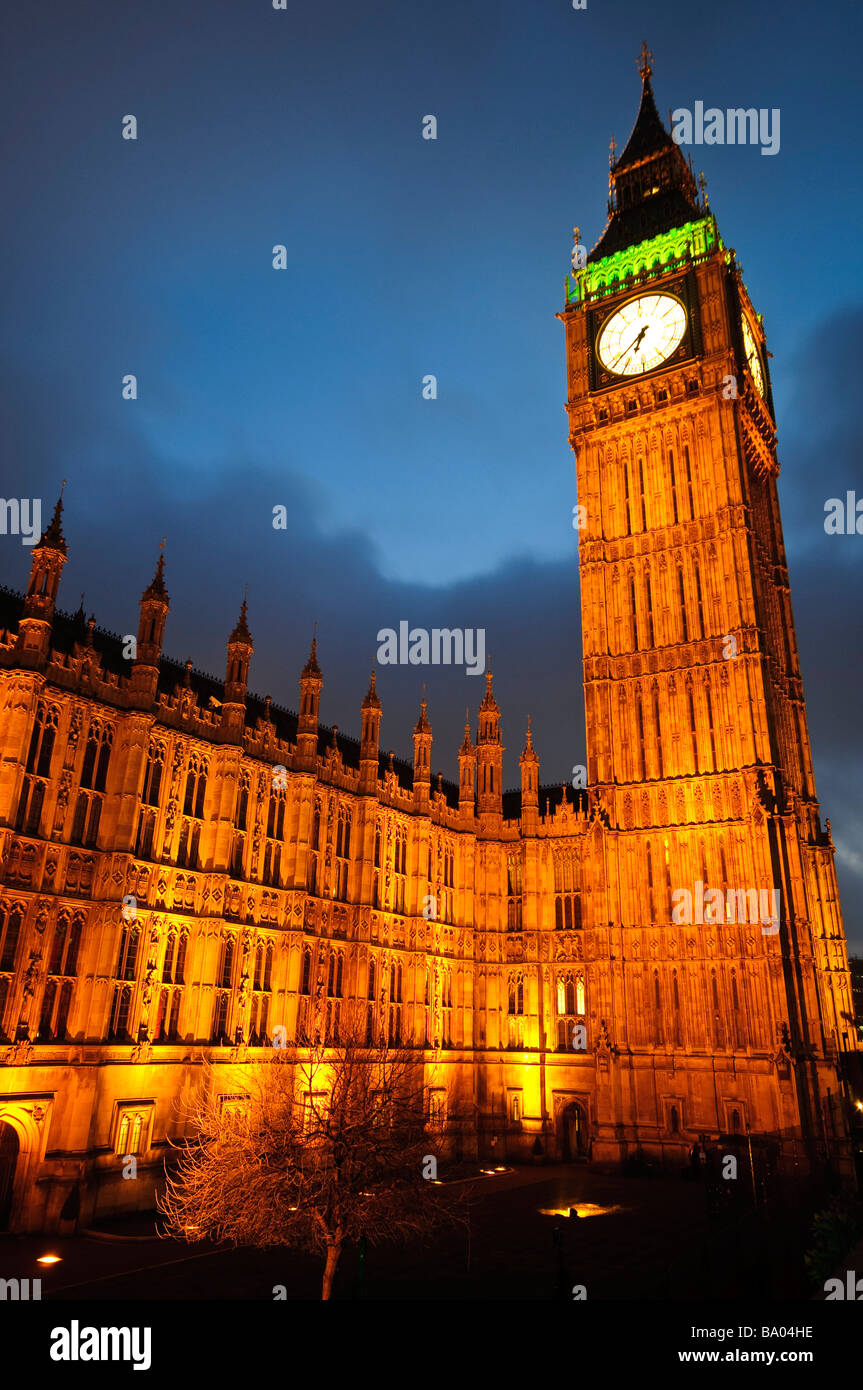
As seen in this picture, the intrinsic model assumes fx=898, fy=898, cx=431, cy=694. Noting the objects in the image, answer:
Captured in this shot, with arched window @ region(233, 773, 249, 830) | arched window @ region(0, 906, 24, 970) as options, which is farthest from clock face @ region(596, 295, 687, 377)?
arched window @ region(0, 906, 24, 970)

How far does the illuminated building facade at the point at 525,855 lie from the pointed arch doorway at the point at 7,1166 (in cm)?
10

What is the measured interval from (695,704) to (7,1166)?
40.0m

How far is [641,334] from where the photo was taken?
60781 mm

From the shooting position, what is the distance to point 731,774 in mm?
49562

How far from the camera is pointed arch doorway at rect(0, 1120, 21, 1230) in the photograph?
29.5 m

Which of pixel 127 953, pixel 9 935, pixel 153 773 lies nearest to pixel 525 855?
pixel 153 773

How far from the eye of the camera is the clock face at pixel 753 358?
60947mm

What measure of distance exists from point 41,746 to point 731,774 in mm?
35096

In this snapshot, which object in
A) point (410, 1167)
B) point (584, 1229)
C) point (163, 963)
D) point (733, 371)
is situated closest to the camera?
point (410, 1167)

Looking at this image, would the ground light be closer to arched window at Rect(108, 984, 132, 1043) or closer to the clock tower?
the clock tower

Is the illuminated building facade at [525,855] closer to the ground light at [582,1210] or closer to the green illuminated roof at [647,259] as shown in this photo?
the green illuminated roof at [647,259]

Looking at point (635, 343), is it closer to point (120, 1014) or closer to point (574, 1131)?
point (574, 1131)
